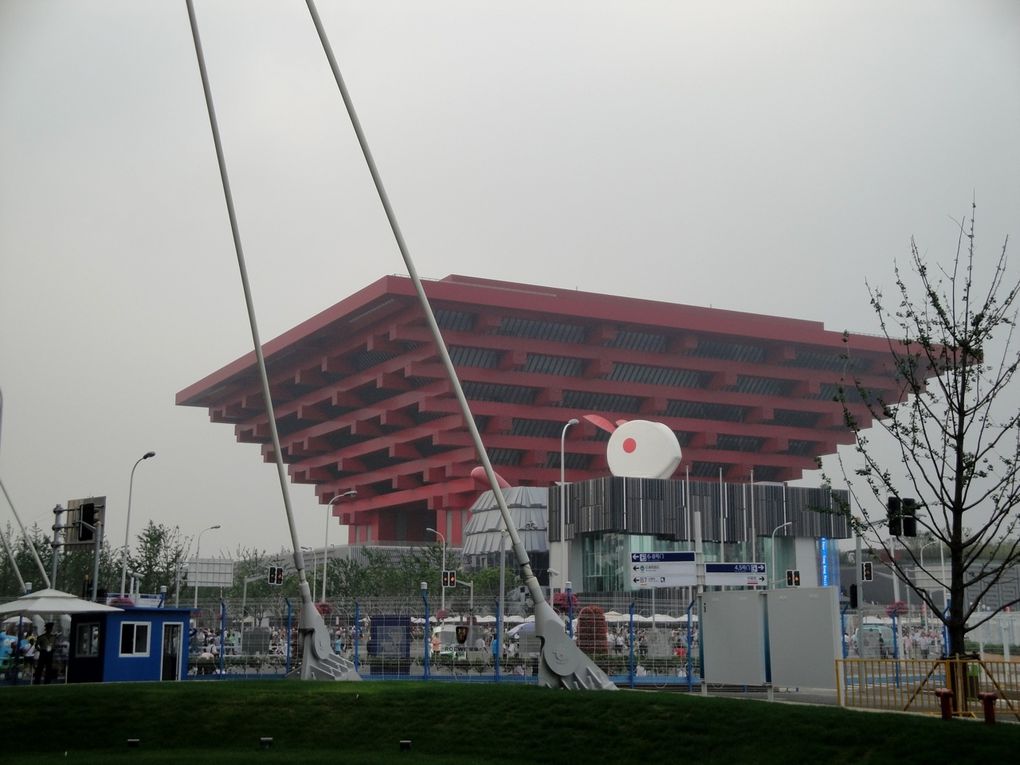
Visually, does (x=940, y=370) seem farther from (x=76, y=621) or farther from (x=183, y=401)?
(x=183, y=401)

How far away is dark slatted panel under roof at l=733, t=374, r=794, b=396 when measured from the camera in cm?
12250

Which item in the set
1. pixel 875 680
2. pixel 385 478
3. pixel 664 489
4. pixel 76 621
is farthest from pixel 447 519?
pixel 875 680

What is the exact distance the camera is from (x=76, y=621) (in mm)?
31453

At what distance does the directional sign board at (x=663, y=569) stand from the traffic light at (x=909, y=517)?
1156 centimetres

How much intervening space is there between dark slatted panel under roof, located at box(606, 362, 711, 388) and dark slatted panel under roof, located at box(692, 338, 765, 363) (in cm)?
201

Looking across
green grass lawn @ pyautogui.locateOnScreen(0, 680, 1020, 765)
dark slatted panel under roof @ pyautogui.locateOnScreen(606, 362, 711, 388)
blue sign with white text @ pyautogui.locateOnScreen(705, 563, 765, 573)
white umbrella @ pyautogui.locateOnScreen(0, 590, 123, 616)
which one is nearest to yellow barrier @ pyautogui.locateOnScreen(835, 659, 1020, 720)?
green grass lawn @ pyautogui.locateOnScreen(0, 680, 1020, 765)

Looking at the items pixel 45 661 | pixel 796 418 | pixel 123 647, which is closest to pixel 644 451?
pixel 796 418

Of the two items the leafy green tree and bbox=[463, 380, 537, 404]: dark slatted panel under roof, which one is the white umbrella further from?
bbox=[463, 380, 537, 404]: dark slatted panel under roof

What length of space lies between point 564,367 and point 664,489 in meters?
28.7

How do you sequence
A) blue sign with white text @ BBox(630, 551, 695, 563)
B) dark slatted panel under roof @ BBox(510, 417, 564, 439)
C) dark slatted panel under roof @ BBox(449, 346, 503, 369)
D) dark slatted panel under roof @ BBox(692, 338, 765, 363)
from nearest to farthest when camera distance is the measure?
blue sign with white text @ BBox(630, 551, 695, 563)
dark slatted panel under roof @ BBox(449, 346, 503, 369)
dark slatted panel under roof @ BBox(510, 417, 564, 439)
dark slatted panel under roof @ BBox(692, 338, 765, 363)

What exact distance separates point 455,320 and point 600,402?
59.1 ft

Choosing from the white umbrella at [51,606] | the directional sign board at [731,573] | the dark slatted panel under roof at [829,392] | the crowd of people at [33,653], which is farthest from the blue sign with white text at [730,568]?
the dark slatted panel under roof at [829,392]

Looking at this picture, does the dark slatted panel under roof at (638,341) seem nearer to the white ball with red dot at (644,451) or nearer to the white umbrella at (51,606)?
the white ball with red dot at (644,451)

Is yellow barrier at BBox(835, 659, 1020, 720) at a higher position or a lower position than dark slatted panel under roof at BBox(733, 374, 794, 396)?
lower
